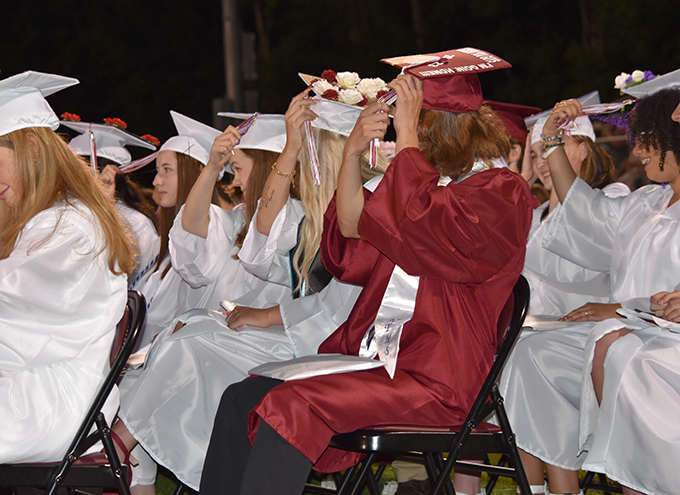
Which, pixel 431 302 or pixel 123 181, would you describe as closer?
pixel 431 302

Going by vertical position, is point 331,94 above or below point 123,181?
above

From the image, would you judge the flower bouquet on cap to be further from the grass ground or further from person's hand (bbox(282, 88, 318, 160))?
the grass ground

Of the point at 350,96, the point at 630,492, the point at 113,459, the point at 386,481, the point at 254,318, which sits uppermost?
the point at 350,96

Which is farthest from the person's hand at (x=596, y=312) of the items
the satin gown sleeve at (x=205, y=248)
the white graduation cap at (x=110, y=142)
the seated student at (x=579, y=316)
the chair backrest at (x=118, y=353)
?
the white graduation cap at (x=110, y=142)

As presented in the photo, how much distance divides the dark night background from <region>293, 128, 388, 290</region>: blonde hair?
496 inches

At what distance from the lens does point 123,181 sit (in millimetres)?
5820

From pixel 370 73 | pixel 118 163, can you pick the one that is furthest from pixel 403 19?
pixel 118 163

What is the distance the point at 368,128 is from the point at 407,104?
0.17m

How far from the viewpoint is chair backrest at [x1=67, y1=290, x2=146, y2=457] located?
2463 millimetres

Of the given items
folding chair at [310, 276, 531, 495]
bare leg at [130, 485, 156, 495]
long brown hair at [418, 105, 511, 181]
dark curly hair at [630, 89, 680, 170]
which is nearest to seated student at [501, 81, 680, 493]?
dark curly hair at [630, 89, 680, 170]

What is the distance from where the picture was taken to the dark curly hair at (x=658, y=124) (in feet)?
11.0

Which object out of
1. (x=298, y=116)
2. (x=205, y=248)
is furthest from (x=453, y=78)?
(x=205, y=248)

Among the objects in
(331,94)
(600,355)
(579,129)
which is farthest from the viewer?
(579,129)

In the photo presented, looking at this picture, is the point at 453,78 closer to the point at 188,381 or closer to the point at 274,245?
the point at 274,245
